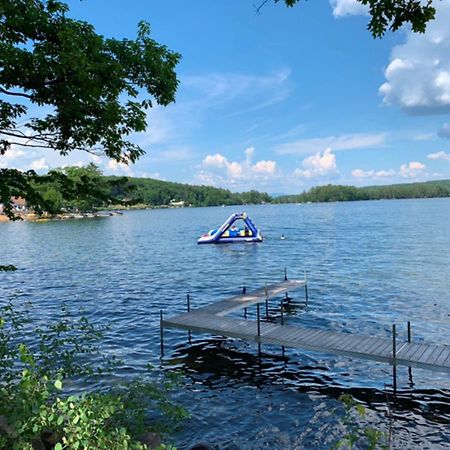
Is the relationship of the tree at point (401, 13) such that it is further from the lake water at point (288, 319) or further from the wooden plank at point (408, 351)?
the wooden plank at point (408, 351)

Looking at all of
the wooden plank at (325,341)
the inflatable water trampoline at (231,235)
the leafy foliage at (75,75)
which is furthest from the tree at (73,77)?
the inflatable water trampoline at (231,235)

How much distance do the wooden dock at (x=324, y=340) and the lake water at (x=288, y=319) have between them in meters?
1.09

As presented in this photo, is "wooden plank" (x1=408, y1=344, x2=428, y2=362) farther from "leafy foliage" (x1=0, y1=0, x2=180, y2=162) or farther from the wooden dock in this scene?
"leafy foliage" (x1=0, y1=0, x2=180, y2=162)

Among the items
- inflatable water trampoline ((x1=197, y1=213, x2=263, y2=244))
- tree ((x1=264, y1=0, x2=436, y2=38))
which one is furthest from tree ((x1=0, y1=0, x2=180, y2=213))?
inflatable water trampoline ((x1=197, y1=213, x2=263, y2=244))

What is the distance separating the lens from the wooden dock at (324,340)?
1304cm

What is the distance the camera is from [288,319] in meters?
A: 22.7

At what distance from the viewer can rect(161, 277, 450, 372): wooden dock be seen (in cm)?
1304

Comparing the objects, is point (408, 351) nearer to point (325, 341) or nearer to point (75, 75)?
point (325, 341)

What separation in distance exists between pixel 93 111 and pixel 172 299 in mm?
20593

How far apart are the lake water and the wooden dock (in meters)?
1.09

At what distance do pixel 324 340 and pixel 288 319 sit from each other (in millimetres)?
7958

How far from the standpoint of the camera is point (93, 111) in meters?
8.28

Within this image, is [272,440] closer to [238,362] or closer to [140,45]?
[238,362]

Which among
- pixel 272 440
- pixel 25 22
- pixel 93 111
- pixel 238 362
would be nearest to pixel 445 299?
pixel 238 362
